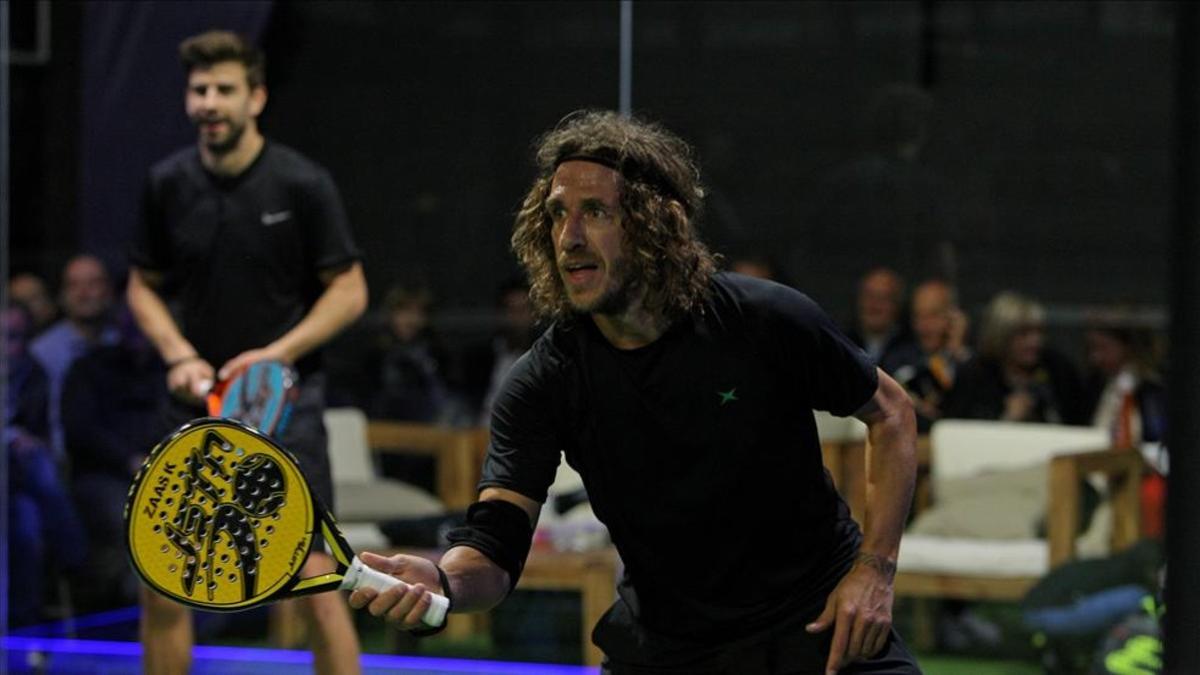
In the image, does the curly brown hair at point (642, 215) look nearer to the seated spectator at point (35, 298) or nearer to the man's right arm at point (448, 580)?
the man's right arm at point (448, 580)

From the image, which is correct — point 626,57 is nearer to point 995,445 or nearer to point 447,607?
point 995,445

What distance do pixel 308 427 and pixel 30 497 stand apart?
86.2 inches

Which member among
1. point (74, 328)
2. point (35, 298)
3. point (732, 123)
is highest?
point (732, 123)

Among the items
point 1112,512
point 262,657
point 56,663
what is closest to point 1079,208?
point 1112,512

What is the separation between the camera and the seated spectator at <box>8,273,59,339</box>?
7.21 meters

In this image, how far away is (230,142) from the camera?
17.2 ft

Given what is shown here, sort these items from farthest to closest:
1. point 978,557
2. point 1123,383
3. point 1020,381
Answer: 1. point 1020,381
2. point 1123,383
3. point 978,557

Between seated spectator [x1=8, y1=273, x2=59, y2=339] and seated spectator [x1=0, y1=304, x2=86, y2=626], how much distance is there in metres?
0.04

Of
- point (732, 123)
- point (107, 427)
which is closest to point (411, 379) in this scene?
point (107, 427)

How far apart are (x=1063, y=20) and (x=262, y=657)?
11.2 feet

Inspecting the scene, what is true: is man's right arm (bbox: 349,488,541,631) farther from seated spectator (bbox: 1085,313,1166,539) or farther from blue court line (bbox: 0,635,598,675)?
seated spectator (bbox: 1085,313,1166,539)

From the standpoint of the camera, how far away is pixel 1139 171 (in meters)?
7.59

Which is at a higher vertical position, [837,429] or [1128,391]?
[1128,391]

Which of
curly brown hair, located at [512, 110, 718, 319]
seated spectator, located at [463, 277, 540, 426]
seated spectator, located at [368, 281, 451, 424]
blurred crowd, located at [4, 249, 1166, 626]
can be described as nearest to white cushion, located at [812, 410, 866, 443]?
blurred crowd, located at [4, 249, 1166, 626]
